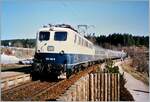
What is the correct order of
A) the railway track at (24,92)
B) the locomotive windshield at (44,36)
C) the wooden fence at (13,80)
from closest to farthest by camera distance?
the railway track at (24,92)
the wooden fence at (13,80)
the locomotive windshield at (44,36)

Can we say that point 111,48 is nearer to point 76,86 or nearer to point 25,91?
point 76,86

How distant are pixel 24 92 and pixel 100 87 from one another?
67.9 inches

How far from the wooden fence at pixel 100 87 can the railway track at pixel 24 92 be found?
2.57 feet

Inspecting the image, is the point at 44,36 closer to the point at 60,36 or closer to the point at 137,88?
the point at 60,36

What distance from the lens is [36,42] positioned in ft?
31.1

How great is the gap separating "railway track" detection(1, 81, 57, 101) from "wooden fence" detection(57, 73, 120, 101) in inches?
30.9

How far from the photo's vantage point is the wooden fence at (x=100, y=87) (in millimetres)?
8742

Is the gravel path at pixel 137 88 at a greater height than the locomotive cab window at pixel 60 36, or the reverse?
the locomotive cab window at pixel 60 36

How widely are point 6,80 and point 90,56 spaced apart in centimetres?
396

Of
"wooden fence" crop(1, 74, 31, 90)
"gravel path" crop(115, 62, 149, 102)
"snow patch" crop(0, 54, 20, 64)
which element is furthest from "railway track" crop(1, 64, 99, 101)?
"gravel path" crop(115, 62, 149, 102)

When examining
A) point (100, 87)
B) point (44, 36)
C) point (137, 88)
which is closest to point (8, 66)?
point (44, 36)

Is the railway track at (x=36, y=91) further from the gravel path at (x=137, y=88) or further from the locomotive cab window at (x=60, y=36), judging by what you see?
the gravel path at (x=137, y=88)

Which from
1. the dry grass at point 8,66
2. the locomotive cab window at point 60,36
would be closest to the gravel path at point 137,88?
the locomotive cab window at point 60,36

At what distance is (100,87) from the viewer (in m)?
9.03
